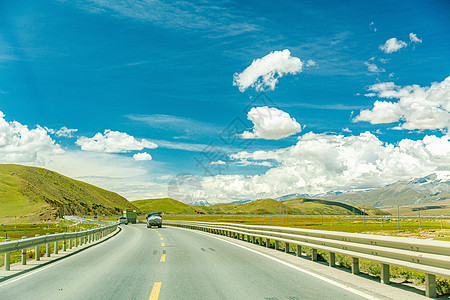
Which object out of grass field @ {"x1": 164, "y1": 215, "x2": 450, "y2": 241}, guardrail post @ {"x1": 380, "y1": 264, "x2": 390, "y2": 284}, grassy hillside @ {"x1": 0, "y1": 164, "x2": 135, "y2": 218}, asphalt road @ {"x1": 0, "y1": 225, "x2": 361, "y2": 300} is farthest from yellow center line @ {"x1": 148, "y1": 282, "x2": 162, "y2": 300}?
grassy hillside @ {"x1": 0, "y1": 164, "x2": 135, "y2": 218}

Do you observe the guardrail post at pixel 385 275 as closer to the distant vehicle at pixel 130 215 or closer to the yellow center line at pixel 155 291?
the yellow center line at pixel 155 291

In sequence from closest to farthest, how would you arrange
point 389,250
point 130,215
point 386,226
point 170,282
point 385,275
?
point 389,250
point 385,275
point 170,282
point 386,226
point 130,215

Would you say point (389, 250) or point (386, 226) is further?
point (386, 226)

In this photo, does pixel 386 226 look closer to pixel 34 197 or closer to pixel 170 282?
pixel 170 282

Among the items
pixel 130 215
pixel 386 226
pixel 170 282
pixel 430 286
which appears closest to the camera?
pixel 430 286

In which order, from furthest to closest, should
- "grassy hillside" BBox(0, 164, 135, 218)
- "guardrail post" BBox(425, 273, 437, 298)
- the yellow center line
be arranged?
"grassy hillside" BBox(0, 164, 135, 218) < the yellow center line < "guardrail post" BBox(425, 273, 437, 298)

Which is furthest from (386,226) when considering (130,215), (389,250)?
(130,215)

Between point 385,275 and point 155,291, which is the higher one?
point 385,275

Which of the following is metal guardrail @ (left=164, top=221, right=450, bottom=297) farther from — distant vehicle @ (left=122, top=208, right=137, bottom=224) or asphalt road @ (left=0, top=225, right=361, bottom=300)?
distant vehicle @ (left=122, top=208, right=137, bottom=224)

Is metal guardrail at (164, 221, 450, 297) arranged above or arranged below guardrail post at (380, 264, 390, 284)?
above

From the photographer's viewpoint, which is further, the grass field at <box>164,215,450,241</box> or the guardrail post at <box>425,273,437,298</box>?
the grass field at <box>164,215,450,241</box>

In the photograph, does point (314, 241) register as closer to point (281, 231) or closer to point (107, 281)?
point (281, 231)

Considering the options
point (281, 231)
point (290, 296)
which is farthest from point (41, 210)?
point (290, 296)

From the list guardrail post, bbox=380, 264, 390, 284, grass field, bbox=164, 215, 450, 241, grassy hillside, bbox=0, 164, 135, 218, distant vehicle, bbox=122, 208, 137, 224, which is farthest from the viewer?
grassy hillside, bbox=0, 164, 135, 218
